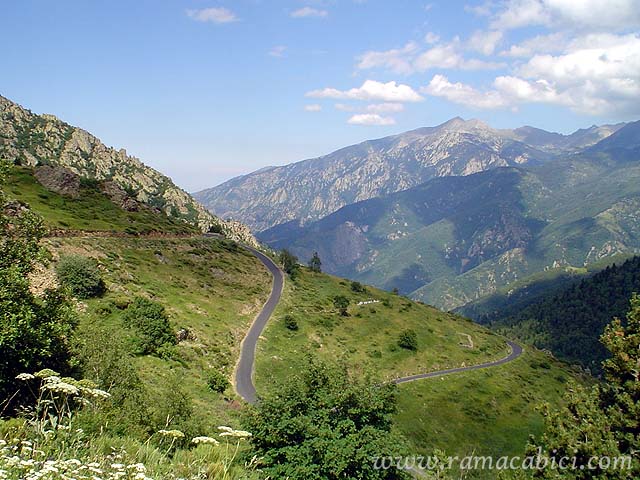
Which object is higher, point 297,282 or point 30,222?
point 30,222

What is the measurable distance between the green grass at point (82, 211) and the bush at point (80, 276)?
89.9 ft

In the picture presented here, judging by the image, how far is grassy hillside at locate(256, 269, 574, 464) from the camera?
62406 mm

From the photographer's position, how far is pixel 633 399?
25.2 m

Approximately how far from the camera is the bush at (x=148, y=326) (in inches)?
1623

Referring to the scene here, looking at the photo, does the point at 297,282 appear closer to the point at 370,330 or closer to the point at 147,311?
the point at 370,330

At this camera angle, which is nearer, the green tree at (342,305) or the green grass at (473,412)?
the green grass at (473,412)

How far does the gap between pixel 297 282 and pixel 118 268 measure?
58.6 m

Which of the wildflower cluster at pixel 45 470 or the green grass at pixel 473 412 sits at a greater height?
the wildflower cluster at pixel 45 470

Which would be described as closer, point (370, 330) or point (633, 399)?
point (633, 399)

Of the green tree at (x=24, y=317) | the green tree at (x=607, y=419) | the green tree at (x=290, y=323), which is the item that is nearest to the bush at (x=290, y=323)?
the green tree at (x=290, y=323)

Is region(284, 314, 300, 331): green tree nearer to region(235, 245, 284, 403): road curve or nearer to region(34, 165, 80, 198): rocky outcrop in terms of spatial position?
region(235, 245, 284, 403): road curve

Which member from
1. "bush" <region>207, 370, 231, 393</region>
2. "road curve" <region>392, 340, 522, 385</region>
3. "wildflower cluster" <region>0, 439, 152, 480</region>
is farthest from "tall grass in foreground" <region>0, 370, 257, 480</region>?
"road curve" <region>392, 340, 522, 385</region>

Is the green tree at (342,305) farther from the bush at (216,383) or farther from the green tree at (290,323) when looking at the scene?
the bush at (216,383)

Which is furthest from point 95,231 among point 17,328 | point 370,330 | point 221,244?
point 17,328
